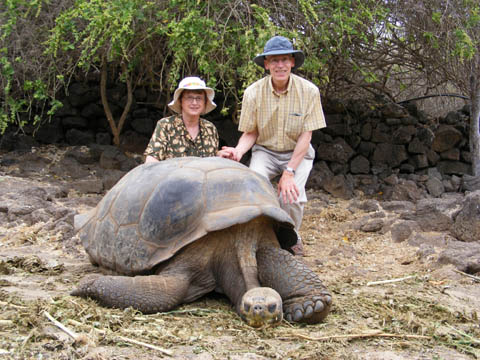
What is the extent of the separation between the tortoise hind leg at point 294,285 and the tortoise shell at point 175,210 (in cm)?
20

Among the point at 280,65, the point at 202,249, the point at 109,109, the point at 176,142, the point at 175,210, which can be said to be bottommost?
the point at 202,249

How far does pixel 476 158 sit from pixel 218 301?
5.68m

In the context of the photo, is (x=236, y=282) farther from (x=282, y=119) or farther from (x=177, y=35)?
(x=177, y=35)

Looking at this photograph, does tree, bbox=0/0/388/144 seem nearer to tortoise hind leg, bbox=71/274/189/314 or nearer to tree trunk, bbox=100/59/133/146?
tree trunk, bbox=100/59/133/146

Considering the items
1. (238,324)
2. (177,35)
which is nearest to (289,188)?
(238,324)

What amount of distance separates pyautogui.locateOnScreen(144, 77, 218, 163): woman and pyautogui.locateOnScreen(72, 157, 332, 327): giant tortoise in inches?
35.6

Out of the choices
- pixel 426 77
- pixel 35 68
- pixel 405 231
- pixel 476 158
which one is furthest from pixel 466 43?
pixel 35 68

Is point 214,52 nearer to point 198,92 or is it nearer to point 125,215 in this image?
point 198,92

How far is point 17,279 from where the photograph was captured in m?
2.88

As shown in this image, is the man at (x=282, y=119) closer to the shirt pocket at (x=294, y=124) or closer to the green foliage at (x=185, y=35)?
the shirt pocket at (x=294, y=124)

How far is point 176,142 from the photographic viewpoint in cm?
375

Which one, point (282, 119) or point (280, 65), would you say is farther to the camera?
point (282, 119)

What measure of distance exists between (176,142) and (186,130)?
0.12 metres

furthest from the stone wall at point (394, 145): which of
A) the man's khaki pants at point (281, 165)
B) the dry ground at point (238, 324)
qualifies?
the dry ground at point (238, 324)
